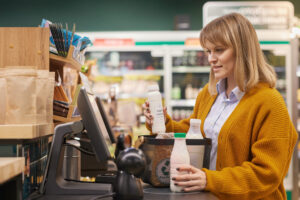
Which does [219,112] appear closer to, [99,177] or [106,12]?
[99,177]

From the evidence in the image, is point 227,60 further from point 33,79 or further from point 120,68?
point 120,68

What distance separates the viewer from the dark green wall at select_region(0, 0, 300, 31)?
5.89m

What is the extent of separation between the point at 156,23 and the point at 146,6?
1.10ft

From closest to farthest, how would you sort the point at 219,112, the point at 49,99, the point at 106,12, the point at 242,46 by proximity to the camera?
the point at 49,99, the point at 242,46, the point at 219,112, the point at 106,12

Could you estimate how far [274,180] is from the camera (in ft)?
4.72

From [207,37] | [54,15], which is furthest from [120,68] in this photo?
[207,37]

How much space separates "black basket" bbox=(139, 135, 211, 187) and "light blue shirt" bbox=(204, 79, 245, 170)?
0.32 m

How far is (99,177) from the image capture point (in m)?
1.37

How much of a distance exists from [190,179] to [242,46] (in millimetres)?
750

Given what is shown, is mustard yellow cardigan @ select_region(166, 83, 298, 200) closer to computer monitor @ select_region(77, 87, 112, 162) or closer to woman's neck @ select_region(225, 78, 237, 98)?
woman's neck @ select_region(225, 78, 237, 98)

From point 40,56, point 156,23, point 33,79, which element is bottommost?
point 33,79

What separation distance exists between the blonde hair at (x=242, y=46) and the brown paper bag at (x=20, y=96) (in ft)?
A: 2.87

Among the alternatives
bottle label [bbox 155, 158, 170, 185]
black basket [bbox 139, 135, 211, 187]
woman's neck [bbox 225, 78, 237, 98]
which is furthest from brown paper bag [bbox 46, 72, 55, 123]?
woman's neck [bbox 225, 78, 237, 98]

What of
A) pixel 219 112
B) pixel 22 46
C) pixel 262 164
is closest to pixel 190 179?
pixel 262 164
